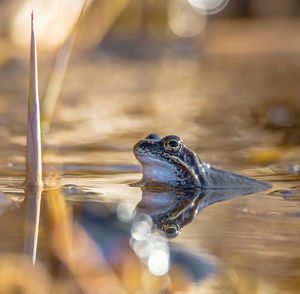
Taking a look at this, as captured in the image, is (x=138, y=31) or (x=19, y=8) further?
(x=138, y=31)

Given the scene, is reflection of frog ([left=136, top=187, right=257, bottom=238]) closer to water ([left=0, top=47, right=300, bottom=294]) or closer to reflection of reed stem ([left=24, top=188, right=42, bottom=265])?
water ([left=0, top=47, right=300, bottom=294])

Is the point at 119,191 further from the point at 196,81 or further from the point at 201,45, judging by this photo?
the point at 201,45

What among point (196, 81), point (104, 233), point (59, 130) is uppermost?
point (196, 81)

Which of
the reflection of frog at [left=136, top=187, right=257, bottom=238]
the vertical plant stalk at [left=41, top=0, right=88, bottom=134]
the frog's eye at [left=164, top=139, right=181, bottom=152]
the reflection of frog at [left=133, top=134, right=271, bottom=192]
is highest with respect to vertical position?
the vertical plant stalk at [left=41, top=0, right=88, bottom=134]

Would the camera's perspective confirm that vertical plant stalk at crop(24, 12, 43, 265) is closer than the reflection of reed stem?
No

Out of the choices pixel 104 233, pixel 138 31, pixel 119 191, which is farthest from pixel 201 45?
pixel 104 233

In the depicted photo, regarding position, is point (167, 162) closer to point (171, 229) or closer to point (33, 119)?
point (171, 229)

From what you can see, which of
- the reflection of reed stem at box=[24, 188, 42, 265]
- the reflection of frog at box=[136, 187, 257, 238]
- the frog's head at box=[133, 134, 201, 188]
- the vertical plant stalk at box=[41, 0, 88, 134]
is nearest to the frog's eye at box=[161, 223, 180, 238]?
the reflection of frog at box=[136, 187, 257, 238]
